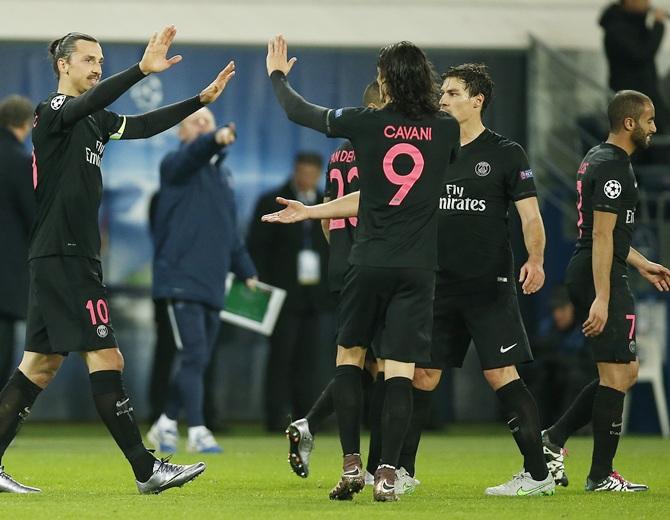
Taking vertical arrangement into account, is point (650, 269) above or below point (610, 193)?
below

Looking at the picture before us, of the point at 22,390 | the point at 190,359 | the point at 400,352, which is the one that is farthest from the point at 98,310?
the point at 190,359

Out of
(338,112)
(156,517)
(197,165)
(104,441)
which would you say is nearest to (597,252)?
(338,112)

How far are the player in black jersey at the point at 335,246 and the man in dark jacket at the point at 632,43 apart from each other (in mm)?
6153

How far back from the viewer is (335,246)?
26.6 ft

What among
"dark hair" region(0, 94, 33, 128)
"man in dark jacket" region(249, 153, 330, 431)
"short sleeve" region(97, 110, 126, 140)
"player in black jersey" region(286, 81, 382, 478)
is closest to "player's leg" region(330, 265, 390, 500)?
"player in black jersey" region(286, 81, 382, 478)

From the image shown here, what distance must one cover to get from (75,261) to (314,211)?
1.15 m

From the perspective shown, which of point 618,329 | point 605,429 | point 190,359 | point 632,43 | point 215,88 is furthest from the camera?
point 632,43

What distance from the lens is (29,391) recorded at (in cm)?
723

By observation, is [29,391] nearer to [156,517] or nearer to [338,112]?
[156,517]

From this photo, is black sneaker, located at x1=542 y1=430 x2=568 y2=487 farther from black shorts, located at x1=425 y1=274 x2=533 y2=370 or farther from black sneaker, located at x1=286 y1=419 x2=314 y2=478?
black sneaker, located at x1=286 y1=419 x2=314 y2=478

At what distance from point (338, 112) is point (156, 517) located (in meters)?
1.94

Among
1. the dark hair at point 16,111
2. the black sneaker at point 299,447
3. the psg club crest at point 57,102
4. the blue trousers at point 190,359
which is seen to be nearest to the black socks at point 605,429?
the black sneaker at point 299,447

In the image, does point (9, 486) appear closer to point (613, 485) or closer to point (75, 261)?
point (75, 261)

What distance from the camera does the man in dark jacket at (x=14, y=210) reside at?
11.2 metres
